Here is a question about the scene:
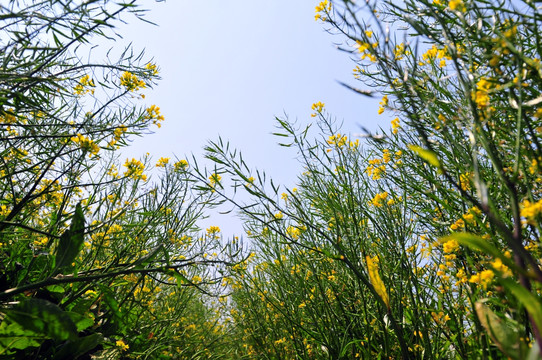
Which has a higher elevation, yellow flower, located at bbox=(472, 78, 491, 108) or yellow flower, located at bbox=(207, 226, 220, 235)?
yellow flower, located at bbox=(207, 226, 220, 235)

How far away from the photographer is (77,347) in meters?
1.48

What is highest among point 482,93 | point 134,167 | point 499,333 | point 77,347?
point 134,167

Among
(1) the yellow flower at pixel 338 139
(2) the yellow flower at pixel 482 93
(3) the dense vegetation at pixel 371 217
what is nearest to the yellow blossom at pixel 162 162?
(3) the dense vegetation at pixel 371 217

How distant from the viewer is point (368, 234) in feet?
5.81

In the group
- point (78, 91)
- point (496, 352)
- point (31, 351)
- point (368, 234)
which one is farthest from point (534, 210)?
point (78, 91)

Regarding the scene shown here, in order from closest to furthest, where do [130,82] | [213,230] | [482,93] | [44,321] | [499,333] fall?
[499,333] → [482,93] → [44,321] → [130,82] → [213,230]

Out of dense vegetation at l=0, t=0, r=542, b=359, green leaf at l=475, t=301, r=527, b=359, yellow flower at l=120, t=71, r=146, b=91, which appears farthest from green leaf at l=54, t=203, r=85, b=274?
green leaf at l=475, t=301, r=527, b=359

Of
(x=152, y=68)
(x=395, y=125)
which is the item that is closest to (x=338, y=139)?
(x=395, y=125)

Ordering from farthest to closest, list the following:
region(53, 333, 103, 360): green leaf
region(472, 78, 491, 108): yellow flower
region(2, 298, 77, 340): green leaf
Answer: region(53, 333, 103, 360): green leaf, region(2, 298, 77, 340): green leaf, region(472, 78, 491, 108): yellow flower

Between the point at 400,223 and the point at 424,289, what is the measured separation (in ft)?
0.88

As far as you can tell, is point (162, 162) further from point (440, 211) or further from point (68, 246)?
point (440, 211)

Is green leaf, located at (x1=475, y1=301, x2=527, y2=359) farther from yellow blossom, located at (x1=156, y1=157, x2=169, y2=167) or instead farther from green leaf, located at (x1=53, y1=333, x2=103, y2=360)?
yellow blossom, located at (x1=156, y1=157, x2=169, y2=167)

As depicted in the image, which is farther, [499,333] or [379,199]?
[379,199]

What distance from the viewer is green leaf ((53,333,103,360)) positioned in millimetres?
1475
